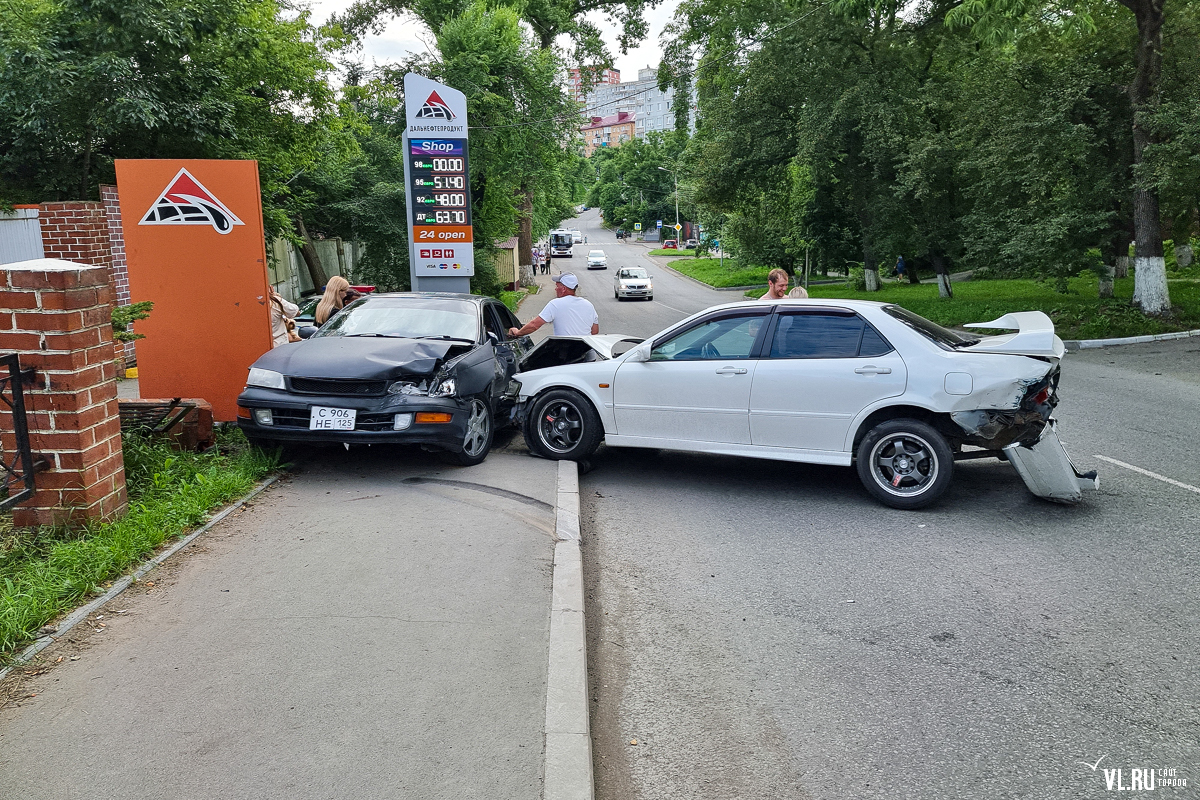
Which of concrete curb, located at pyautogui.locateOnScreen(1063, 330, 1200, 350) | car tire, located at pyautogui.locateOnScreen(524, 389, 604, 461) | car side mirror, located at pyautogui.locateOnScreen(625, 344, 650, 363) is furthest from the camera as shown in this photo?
concrete curb, located at pyautogui.locateOnScreen(1063, 330, 1200, 350)

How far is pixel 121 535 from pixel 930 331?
19.8 ft

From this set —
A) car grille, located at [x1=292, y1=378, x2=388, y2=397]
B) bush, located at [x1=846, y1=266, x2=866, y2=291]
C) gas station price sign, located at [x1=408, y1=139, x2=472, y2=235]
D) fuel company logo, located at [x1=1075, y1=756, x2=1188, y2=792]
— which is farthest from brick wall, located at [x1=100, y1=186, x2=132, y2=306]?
bush, located at [x1=846, y1=266, x2=866, y2=291]

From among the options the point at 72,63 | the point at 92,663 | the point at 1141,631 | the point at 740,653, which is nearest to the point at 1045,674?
the point at 1141,631

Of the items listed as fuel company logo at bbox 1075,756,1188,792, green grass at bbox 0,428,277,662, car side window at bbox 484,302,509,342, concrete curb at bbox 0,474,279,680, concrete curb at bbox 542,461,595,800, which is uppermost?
car side window at bbox 484,302,509,342

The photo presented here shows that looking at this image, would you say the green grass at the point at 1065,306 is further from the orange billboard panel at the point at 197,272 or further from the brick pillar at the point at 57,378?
the brick pillar at the point at 57,378

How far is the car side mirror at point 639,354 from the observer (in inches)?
311

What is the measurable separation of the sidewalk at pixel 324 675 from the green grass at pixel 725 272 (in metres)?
40.4

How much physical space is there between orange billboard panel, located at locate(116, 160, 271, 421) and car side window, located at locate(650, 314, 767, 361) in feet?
13.5

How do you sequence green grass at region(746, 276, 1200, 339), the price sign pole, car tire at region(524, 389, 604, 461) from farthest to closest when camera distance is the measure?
green grass at region(746, 276, 1200, 339)
the price sign pole
car tire at region(524, 389, 604, 461)

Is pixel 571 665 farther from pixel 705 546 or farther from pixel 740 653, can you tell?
pixel 705 546

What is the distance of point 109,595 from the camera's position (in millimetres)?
4738

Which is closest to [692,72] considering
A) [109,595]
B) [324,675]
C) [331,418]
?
[331,418]

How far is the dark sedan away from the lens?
731 cm

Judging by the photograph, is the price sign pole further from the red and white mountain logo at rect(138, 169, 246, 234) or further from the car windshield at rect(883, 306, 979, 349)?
the car windshield at rect(883, 306, 979, 349)
